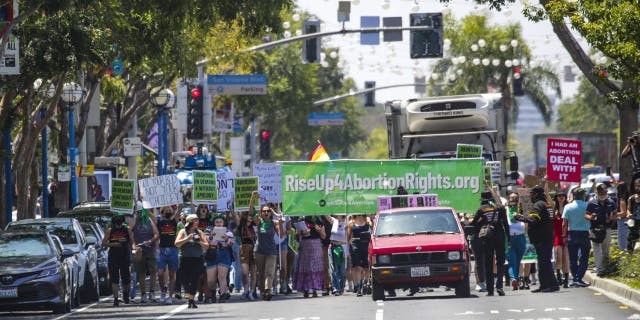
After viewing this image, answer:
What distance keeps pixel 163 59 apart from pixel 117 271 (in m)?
9.57

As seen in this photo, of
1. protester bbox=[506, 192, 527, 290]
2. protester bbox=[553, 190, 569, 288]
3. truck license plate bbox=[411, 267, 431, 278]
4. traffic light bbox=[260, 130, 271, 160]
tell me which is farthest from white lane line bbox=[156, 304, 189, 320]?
traffic light bbox=[260, 130, 271, 160]

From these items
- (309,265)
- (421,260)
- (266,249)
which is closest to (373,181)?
(309,265)

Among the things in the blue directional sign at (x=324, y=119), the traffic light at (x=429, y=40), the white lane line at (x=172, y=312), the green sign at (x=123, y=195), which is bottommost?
the white lane line at (x=172, y=312)

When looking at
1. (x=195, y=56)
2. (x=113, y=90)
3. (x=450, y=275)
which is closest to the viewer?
(x=450, y=275)

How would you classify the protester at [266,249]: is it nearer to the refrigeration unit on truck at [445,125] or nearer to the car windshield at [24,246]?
the car windshield at [24,246]

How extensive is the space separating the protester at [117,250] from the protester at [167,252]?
58 cm

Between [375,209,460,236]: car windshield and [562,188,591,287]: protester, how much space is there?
2886 mm

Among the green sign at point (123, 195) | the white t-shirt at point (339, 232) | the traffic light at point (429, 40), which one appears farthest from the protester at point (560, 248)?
the traffic light at point (429, 40)

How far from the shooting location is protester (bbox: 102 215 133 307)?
1052 inches

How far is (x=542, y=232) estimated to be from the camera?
25266 millimetres

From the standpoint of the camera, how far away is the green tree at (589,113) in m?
101

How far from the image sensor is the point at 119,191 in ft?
93.1

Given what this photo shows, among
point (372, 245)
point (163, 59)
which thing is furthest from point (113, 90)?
point (372, 245)

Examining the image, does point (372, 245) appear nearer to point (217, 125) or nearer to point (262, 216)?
point (262, 216)
